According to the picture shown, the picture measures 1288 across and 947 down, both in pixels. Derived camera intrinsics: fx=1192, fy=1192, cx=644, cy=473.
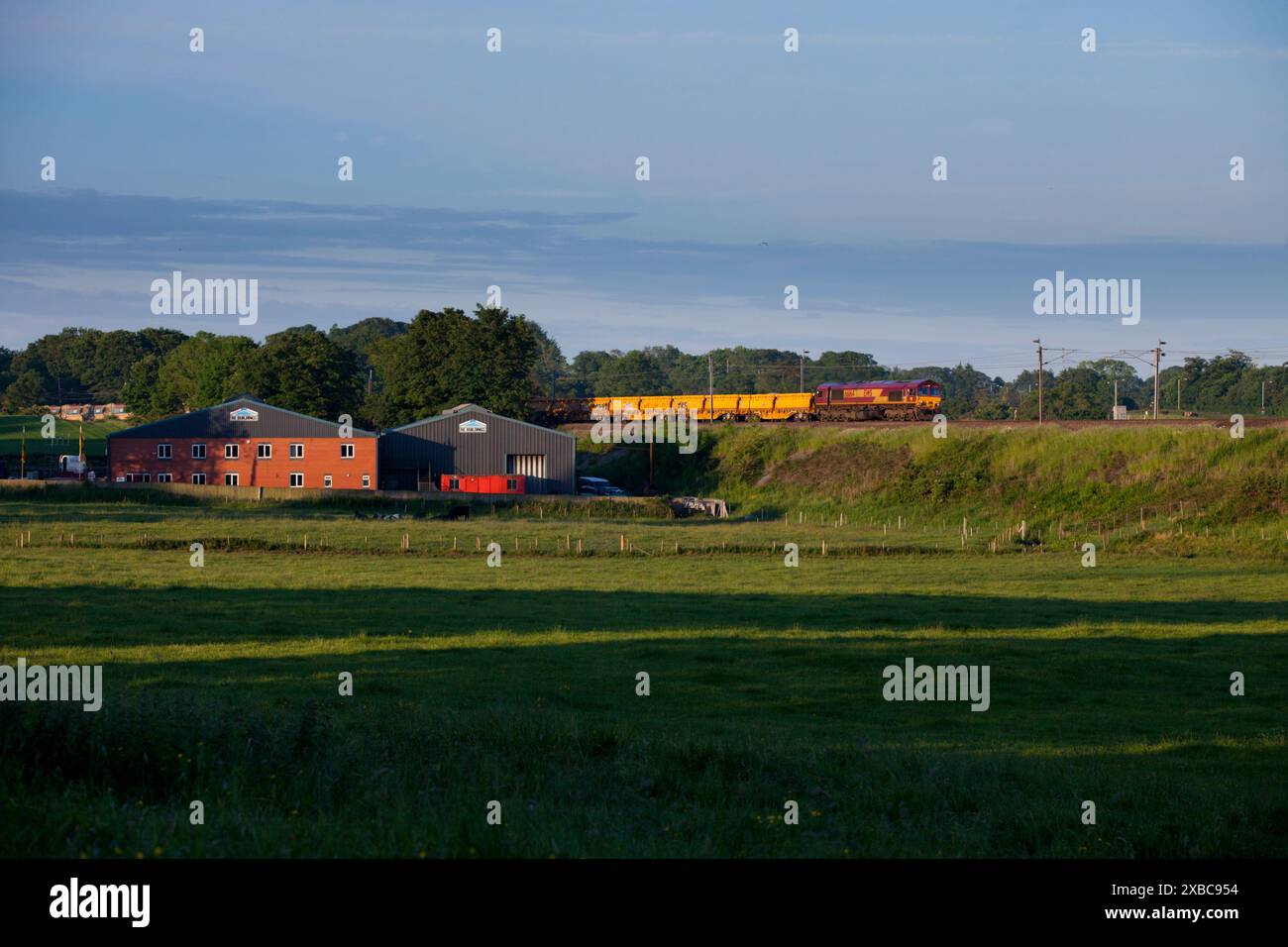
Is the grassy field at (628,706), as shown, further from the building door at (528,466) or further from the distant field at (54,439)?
the distant field at (54,439)

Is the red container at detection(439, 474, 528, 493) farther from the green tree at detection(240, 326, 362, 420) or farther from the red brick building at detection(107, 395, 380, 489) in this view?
the green tree at detection(240, 326, 362, 420)

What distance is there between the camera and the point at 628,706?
65.9ft

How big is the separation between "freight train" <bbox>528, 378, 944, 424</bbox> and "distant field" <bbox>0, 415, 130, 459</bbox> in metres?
44.3

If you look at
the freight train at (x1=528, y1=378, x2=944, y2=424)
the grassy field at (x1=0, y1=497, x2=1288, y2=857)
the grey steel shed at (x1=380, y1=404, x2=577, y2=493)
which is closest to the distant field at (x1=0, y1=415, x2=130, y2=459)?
the grey steel shed at (x1=380, y1=404, x2=577, y2=493)

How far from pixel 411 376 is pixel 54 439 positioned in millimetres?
46690

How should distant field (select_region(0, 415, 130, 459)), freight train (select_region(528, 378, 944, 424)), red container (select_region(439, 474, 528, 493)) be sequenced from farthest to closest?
distant field (select_region(0, 415, 130, 459))
freight train (select_region(528, 378, 944, 424))
red container (select_region(439, 474, 528, 493))

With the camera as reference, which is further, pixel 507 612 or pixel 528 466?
pixel 528 466

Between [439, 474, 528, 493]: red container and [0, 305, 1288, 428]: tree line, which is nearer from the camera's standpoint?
[439, 474, 528, 493]: red container

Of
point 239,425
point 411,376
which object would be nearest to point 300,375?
point 411,376

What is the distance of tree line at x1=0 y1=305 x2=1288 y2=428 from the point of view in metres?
102

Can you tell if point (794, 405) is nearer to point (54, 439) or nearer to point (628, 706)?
point (54, 439)

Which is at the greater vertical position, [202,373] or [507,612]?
[202,373]
